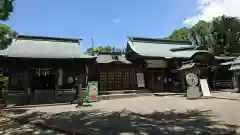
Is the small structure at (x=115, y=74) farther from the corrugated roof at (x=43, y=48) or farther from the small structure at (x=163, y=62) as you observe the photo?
the corrugated roof at (x=43, y=48)

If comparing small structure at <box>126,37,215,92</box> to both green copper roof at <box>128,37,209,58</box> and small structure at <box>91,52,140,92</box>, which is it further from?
small structure at <box>91,52,140,92</box>

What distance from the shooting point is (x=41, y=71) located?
1991 cm

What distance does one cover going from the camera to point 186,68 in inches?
762

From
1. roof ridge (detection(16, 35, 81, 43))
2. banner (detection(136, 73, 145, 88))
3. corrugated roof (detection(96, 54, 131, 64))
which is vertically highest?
roof ridge (detection(16, 35, 81, 43))

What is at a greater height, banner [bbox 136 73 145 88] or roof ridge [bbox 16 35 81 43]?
roof ridge [bbox 16 35 81 43]

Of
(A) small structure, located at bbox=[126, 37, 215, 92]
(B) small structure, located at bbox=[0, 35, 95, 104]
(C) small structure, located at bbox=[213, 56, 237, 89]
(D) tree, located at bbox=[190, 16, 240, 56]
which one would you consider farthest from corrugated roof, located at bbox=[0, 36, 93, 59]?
(D) tree, located at bbox=[190, 16, 240, 56]

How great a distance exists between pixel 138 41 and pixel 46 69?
12280 mm

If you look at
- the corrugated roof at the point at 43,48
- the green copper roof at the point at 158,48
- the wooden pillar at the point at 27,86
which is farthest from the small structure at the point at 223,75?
the wooden pillar at the point at 27,86

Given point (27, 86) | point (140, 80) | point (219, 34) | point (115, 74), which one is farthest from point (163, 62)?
point (27, 86)

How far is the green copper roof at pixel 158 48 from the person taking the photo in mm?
25141

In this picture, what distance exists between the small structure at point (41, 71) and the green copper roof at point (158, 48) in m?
7.18

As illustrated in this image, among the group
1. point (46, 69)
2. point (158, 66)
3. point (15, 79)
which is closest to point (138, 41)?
point (158, 66)

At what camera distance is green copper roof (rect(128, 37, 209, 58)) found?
2514 cm

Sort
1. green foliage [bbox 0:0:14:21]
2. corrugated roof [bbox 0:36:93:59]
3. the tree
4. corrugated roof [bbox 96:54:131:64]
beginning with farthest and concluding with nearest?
the tree
corrugated roof [bbox 96:54:131:64]
corrugated roof [bbox 0:36:93:59]
green foliage [bbox 0:0:14:21]
